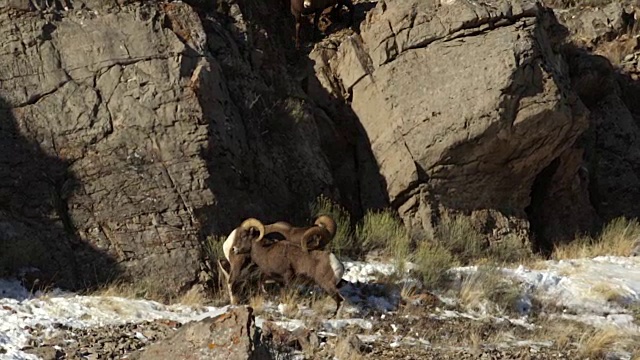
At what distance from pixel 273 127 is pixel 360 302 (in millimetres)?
3588

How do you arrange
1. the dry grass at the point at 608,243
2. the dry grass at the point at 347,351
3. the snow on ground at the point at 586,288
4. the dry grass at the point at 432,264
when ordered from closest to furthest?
the dry grass at the point at 347,351 < the snow on ground at the point at 586,288 < the dry grass at the point at 432,264 < the dry grass at the point at 608,243

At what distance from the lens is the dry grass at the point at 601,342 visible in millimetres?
11227

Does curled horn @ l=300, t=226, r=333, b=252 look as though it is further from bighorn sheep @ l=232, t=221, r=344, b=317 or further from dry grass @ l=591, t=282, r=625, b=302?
dry grass @ l=591, t=282, r=625, b=302

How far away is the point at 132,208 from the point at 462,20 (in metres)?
5.90

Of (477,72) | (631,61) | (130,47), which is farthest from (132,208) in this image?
(631,61)

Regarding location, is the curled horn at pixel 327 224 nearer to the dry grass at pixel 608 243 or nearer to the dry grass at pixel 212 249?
the dry grass at pixel 212 249

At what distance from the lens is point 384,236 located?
14453 millimetres

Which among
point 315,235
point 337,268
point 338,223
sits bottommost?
point 337,268

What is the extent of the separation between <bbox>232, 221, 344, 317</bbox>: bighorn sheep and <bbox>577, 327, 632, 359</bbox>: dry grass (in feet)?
8.96

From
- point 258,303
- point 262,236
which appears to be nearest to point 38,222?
point 262,236

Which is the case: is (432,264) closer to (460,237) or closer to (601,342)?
(460,237)

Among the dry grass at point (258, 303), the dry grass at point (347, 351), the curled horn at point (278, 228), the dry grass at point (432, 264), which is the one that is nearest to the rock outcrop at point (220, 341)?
the dry grass at point (347, 351)

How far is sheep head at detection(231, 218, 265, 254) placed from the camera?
12.3 meters

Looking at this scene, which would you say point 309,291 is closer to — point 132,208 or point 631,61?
point 132,208
